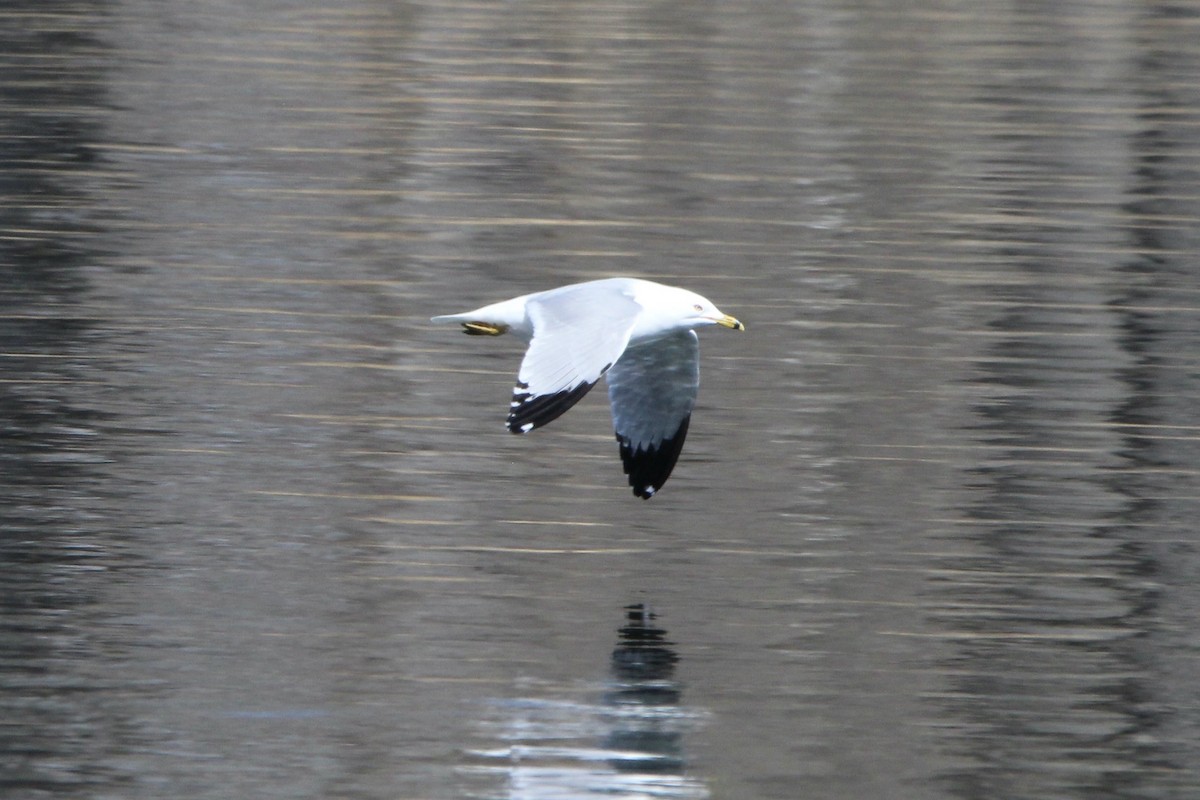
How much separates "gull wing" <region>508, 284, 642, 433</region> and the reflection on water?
0.89 meters

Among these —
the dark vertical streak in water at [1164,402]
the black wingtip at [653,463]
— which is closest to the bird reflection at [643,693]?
the black wingtip at [653,463]

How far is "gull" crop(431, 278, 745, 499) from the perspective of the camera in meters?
7.45

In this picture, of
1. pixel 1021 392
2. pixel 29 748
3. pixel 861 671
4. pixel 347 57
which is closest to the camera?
pixel 29 748

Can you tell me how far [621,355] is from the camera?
8242mm

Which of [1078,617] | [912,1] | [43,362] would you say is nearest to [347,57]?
[912,1]

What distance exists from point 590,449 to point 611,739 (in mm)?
3212

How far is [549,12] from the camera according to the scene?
22.1m

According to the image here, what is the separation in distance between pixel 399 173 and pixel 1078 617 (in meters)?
8.65

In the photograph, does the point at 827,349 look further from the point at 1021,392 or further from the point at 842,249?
the point at 842,249

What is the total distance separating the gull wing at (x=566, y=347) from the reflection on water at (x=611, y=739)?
2.93ft

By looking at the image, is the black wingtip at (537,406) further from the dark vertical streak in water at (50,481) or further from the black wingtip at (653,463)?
the dark vertical streak in water at (50,481)

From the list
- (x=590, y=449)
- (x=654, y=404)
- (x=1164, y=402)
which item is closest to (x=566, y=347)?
(x=654, y=404)

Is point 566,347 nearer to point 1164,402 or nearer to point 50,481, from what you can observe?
point 50,481

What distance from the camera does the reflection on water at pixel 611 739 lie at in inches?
253
